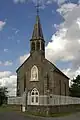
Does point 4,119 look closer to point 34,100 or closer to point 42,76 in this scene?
point 34,100

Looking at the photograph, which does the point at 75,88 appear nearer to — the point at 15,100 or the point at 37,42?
the point at 37,42

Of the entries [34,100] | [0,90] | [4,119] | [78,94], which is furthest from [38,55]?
[4,119]

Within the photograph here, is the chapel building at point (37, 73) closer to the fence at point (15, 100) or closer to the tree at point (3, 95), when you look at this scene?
the tree at point (3, 95)

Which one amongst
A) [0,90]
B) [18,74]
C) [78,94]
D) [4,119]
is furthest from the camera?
[78,94]

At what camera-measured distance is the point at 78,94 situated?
70.6 metres

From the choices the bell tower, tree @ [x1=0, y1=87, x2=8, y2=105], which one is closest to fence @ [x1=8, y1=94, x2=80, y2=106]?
tree @ [x1=0, y1=87, x2=8, y2=105]

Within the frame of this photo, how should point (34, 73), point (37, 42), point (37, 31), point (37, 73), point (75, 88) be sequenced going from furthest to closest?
point (75, 88)
point (37, 31)
point (37, 42)
point (34, 73)
point (37, 73)

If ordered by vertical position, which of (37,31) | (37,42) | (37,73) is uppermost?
(37,31)

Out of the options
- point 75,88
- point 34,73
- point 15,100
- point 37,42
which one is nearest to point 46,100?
point 15,100

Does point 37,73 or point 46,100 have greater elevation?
point 37,73

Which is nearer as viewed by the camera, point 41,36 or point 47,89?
point 47,89

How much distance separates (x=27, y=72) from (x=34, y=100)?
25.9 feet

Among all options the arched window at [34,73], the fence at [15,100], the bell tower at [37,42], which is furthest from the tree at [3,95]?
the bell tower at [37,42]

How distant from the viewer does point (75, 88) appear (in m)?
72.5
